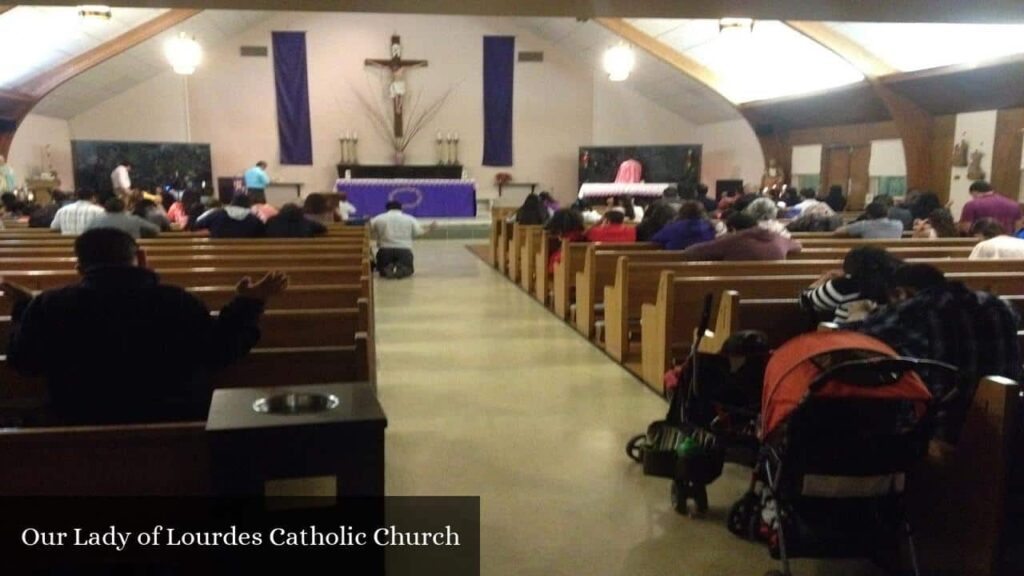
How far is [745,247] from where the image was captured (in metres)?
5.20

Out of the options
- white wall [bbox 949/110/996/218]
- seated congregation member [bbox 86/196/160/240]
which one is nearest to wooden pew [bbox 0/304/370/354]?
seated congregation member [bbox 86/196/160/240]

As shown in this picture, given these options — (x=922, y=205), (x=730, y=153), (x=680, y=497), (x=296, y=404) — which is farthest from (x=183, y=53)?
(x=730, y=153)

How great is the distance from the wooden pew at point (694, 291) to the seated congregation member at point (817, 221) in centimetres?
324

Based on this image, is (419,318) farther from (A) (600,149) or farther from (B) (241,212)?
(A) (600,149)

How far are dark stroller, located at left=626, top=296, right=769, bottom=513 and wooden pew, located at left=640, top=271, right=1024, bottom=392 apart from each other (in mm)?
1266

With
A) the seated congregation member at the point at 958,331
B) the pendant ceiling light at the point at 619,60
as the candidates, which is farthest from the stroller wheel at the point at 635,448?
the pendant ceiling light at the point at 619,60

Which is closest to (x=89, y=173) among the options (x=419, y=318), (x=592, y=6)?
(x=419, y=318)

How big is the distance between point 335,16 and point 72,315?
14335mm

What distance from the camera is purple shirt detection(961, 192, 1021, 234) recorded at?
24.0ft

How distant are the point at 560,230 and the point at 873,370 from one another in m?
5.10

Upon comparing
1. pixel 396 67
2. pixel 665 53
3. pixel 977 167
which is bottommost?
pixel 977 167

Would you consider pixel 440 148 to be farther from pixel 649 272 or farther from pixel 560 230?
pixel 649 272

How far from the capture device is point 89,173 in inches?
515

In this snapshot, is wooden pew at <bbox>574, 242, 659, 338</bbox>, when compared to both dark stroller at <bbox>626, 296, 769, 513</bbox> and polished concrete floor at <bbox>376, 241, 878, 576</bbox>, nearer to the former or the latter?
polished concrete floor at <bbox>376, 241, 878, 576</bbox>
